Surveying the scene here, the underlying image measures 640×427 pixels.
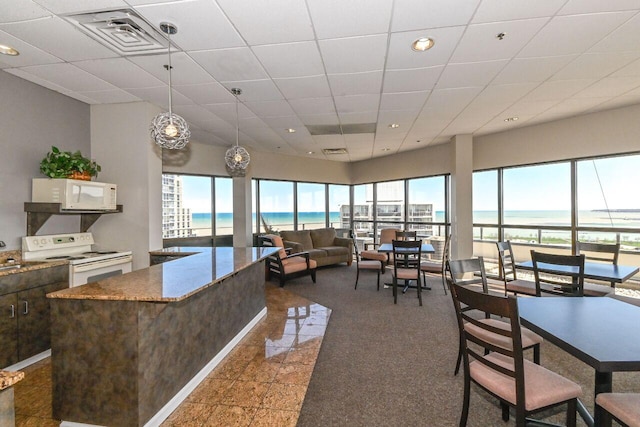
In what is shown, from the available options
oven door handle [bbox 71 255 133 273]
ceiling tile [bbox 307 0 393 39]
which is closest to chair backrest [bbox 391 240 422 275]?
ceiling tile [bbox 307 0 393 39]

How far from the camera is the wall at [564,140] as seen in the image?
14.1ft

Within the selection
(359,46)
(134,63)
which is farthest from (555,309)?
(134,63)

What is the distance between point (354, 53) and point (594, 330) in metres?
2.76

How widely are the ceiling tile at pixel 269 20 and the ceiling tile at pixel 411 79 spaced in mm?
1166

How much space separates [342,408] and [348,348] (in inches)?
36.9

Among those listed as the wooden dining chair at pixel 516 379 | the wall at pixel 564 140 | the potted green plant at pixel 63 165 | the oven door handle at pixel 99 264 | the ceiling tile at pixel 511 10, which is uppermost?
the ceiling tile at pixel 511 10

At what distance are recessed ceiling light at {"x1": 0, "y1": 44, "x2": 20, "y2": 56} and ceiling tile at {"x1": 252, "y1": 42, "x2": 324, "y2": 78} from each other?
2234mm

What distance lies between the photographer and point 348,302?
468 cm

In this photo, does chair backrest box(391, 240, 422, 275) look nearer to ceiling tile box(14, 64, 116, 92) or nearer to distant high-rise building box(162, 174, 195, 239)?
distant high-rise building box(162, 174, 195, 239)

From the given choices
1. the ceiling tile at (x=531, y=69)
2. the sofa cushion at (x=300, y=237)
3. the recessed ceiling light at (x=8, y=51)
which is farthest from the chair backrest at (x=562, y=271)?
the recessed ceiling light at (x=8, y=51)

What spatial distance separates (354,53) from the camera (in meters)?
2.76

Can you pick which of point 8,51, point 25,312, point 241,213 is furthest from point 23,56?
point 241,213

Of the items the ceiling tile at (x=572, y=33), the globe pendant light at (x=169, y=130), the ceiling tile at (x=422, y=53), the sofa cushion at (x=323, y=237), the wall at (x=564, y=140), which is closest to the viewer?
the ceiling tile at (x=572, y=33)

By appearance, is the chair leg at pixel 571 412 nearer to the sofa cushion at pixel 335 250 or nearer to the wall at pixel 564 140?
the wall at pixel 564 140
